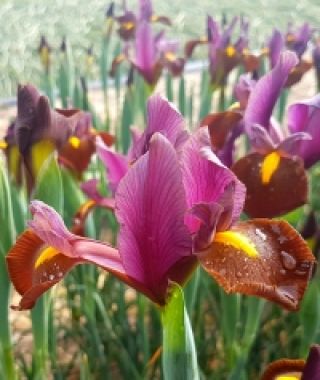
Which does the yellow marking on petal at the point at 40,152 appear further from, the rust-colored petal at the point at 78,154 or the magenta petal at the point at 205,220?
the magenta petal at the point at 205,220

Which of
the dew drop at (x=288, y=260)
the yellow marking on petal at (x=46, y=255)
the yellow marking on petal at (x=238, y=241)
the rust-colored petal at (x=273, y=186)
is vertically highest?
the yellow marking on petal at (x=238, y=241)

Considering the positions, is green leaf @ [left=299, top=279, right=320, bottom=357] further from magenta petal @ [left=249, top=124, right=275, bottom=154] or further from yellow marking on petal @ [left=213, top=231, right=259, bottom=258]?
yellow marking on petal @ [left=213, top=231, right=259, bottom=258]

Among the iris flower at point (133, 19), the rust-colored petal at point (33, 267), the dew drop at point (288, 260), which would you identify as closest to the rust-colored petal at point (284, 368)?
the dew drop at point (288, 260)

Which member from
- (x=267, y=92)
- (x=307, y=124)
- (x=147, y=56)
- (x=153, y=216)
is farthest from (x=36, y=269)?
(x=147, y=56)

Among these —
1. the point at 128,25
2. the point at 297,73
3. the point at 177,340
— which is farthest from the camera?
the point at 128,25

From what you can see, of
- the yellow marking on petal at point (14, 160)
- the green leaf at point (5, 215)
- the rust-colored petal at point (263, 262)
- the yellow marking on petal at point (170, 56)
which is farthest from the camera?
the yellow marking on petal at point (170, 56)

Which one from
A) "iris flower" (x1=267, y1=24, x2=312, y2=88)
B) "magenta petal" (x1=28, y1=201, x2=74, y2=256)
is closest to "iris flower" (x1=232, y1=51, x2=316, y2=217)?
"magenta petal" (x1=28, y1=201, x2=74, y2=256)

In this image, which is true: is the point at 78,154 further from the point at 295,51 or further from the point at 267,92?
the point at 295,51
